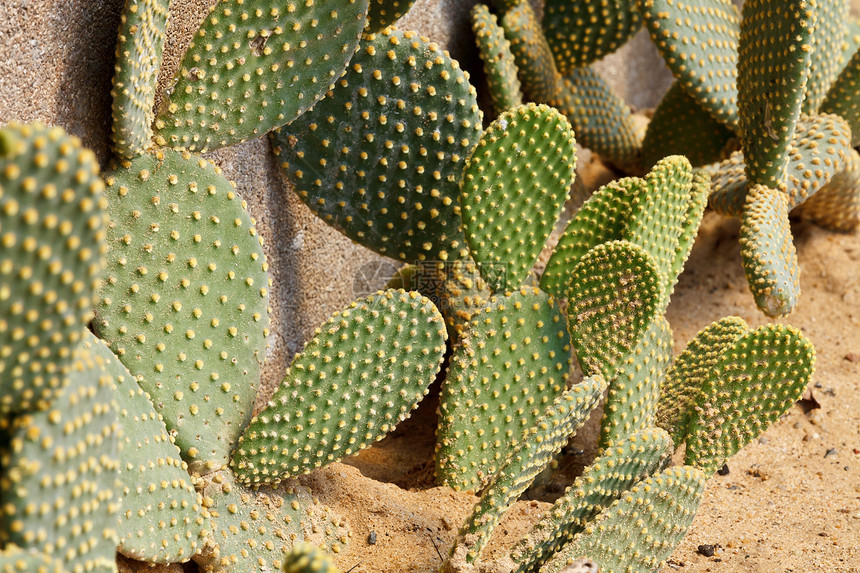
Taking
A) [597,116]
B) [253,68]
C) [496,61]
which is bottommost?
[597,116]

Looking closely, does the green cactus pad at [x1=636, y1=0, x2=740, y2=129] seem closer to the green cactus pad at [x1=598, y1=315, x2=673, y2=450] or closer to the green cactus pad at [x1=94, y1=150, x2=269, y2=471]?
the green cactus pad at [x1=598, y1=315, x2=673, y2=450]

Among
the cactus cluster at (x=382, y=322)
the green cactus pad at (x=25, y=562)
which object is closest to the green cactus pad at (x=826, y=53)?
the cactus cluster at (x=382, y=322)

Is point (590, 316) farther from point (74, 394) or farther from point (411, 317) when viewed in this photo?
point (74, 394)

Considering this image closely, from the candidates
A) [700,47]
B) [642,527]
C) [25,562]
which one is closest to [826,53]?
[700,47]

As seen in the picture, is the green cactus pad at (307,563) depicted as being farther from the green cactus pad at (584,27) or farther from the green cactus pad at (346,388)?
the green cactus pad at (584,27)

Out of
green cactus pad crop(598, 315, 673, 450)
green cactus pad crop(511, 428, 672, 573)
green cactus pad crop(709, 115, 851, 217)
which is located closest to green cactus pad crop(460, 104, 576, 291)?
green cactus pad crop(598, 315, 673, 450)

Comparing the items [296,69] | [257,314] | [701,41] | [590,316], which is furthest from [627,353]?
[701,41]

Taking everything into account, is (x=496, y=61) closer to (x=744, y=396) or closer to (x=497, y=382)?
(x=497, y=382)
